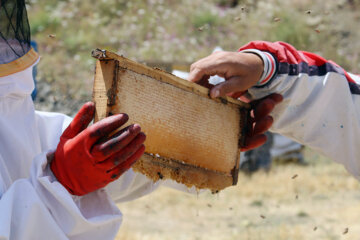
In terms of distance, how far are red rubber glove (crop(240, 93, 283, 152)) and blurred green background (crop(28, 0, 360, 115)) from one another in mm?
6328

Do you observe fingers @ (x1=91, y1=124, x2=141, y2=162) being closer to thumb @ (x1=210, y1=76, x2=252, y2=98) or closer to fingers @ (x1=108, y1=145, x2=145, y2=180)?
fingers @ (x1=108, y1=145, x2=145, y2=180)

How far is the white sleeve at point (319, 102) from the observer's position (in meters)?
2.30

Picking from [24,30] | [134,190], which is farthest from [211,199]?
[24,30]

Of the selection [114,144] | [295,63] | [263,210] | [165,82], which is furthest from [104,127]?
[263,210]

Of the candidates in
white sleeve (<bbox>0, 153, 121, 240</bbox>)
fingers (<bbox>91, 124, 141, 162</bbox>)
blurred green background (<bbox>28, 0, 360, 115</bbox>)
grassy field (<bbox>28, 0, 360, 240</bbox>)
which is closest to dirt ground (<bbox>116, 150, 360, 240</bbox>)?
grassy field (<bbox>28, 0, 360, 240</bbox>)

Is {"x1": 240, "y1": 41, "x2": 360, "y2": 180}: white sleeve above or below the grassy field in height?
above

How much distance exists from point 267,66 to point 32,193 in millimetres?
1276

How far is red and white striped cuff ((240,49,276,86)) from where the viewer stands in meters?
2.19

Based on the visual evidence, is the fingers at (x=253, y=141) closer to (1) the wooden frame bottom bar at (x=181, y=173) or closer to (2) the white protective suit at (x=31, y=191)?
(1) the wooden frame bottom bar at (x=181, y=173)

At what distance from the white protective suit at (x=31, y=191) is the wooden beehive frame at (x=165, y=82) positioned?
9.5 inches

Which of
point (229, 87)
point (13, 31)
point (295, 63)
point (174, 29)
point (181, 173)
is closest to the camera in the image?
point (13, 31)

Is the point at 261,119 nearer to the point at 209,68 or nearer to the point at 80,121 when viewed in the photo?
the point at 209,68

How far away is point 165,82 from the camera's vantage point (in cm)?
186

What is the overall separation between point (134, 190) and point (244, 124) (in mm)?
678
